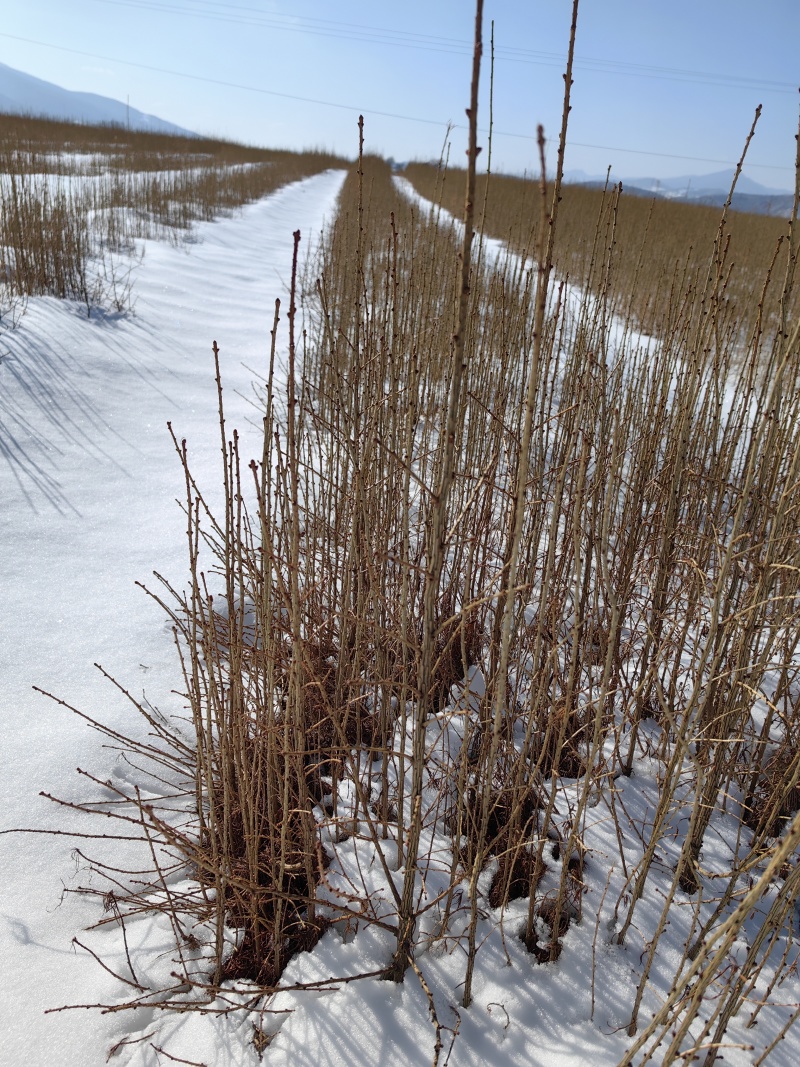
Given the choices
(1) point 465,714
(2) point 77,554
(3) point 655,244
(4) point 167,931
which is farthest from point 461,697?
(3) point 655,244

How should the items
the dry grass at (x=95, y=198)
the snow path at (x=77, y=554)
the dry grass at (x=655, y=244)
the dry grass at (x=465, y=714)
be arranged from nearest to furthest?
the dry grass at (x=465, y=714) < the snow path at (x=77, y=554) < the dry grass at (x=95, y=198) < the dry grass at (x=655, y=244)

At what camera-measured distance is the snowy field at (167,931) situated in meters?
0.95

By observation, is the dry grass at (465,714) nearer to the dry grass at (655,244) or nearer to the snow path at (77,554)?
the snow path at (77,554)

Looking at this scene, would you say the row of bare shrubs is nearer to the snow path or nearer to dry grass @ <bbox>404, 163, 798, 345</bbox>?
the snow path

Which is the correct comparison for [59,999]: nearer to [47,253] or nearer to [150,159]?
[47,253]

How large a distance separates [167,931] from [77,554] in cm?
134

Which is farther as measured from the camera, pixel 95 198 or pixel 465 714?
pixel 95 198

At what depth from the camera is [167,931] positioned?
3.67ft

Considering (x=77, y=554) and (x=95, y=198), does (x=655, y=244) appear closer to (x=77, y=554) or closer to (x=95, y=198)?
(x=95, y=198)

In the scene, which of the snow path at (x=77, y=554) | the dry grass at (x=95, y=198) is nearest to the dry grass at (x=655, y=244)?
the snow path at (x=77, y=554)

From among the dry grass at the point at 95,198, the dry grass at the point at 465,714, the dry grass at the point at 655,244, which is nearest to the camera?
the dry grass at the point at 465,714

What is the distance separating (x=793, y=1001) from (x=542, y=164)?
47.4 inches

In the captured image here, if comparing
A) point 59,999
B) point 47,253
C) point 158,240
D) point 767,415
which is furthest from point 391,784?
point 158,240

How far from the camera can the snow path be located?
41.4 inches
